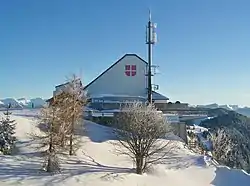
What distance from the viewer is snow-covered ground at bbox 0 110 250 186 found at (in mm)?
19922

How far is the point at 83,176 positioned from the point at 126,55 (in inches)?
1257

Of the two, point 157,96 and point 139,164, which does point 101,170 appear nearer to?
point 139,164

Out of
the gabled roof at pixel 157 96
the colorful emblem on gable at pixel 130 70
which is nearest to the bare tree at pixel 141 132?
the gabled roof at pixel 157 96

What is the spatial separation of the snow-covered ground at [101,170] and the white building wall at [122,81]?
17.8 m

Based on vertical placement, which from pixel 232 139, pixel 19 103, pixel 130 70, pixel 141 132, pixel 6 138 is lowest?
pixel 232 139

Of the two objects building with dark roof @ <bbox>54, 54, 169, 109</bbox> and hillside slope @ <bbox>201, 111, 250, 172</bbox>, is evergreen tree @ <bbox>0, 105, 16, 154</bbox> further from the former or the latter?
building with dark roof @ <bbox>54, 54, 169, 109</bbox>

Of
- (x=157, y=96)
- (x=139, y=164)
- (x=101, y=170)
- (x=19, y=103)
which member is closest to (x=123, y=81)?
(x=157, y=96)

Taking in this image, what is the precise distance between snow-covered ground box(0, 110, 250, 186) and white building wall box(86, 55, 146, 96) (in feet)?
58.5

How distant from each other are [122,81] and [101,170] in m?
29.3

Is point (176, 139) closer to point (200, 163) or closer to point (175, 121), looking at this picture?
point (175, 121)

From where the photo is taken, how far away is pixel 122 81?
51969 millimetres

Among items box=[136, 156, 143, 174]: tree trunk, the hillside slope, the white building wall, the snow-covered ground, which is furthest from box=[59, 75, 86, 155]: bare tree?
the white building wall

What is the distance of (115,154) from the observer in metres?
29.6

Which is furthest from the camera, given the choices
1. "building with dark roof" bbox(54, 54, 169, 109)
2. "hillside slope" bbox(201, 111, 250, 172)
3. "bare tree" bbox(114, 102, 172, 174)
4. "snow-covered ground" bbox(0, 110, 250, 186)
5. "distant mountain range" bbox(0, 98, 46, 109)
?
"building with dark roof" bbox(54, 54, 169, 109)
